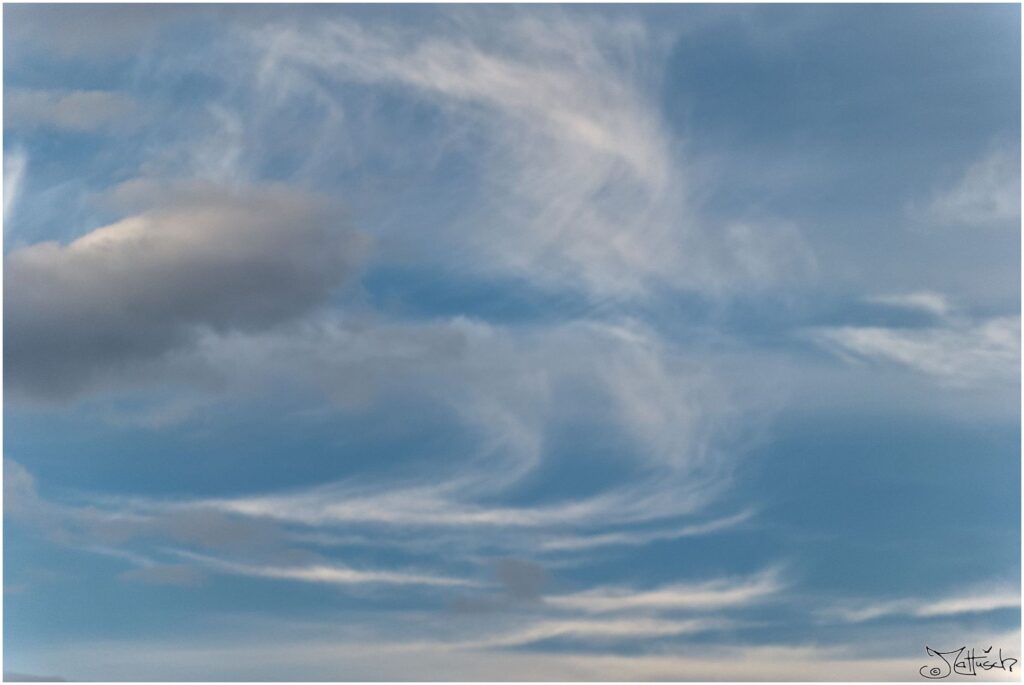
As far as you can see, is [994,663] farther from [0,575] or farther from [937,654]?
[0,575]

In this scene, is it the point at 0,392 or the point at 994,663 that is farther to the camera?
the point at 0,392

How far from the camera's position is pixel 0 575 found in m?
117

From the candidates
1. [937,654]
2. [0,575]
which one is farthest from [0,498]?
[937,654]

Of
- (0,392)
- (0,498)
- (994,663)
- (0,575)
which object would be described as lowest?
(994,663)

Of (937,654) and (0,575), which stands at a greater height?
(0,575)

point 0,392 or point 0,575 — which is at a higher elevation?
point 0,392

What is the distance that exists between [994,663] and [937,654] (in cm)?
713

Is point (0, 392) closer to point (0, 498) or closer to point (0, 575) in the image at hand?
point (0, 498)

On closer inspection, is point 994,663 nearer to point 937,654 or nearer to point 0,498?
point 937,654

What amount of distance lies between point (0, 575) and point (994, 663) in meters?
118

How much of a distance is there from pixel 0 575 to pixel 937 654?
374 ft

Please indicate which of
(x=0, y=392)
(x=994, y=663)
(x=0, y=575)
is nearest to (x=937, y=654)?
(x=994, y=663)

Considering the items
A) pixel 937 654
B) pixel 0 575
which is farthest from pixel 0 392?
pixel 937 654

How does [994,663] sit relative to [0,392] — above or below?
below
